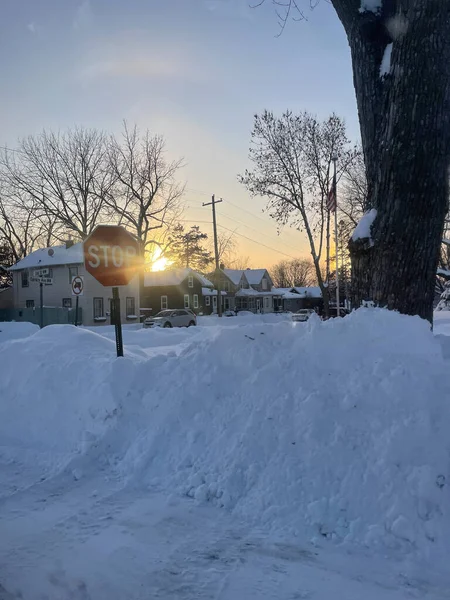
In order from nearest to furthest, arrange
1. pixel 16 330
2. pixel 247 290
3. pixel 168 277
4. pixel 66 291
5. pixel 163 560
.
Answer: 1. pixel 163 560
2. pixel 16 330
3. pixel 66 291
4. pixel 168 277
5. pixel 247 290

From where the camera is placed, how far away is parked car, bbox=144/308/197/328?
34.4 meters

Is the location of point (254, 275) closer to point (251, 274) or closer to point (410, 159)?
point (251, 274)

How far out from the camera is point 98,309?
130 feet

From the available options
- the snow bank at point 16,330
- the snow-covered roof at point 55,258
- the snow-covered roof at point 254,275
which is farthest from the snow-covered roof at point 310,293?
the snow bank at point 16,330

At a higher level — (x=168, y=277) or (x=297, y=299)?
(x=168, y=277)

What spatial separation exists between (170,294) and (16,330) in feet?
95.4

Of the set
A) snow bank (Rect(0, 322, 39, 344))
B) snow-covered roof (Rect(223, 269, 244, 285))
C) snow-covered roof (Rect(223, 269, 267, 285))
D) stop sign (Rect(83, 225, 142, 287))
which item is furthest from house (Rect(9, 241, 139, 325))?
snow-covered roof (Rect(223, 269, 267, 285))

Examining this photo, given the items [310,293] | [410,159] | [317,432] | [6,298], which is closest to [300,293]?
[310,293]

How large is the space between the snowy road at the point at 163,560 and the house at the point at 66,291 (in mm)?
32487

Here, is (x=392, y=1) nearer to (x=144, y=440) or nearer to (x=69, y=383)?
(x=144, y=440)

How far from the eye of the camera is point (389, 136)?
4.80 metres

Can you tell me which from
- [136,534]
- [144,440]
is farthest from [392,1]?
[136,534]

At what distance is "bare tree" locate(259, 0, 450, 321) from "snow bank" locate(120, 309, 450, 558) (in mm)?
494

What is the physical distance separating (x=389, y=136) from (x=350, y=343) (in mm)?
2145
